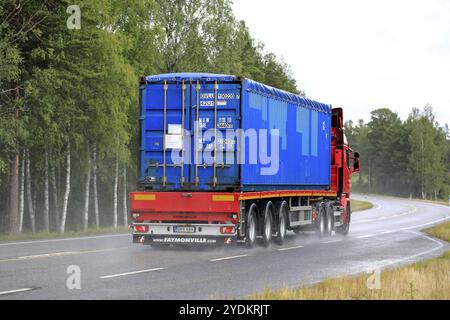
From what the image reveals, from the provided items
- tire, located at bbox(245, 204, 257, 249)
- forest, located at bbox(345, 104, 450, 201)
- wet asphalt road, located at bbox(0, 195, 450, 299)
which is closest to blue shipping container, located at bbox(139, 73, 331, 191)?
tire, located at bbox(245, 204, 257, 249)

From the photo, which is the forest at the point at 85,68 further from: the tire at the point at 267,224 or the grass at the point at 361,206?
the grass at the point at 361,206

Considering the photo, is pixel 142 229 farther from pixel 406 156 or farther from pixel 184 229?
pixel 406 156

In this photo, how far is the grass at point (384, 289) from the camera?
10.4m

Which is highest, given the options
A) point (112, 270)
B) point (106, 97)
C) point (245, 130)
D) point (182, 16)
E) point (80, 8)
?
point (182, 16)

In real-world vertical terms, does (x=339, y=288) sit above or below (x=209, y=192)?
below

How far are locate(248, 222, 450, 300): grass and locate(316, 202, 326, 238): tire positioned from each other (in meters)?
11.9

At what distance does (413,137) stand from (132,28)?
336 feet

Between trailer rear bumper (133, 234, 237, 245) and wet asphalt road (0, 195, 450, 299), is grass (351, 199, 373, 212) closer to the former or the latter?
wet asphalt road (0, 195, 450, 299)

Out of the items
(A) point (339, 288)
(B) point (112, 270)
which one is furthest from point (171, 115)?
(A) point (339, 288)

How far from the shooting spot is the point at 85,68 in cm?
3180

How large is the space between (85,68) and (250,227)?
49.1ft

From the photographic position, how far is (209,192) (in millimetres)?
18266
